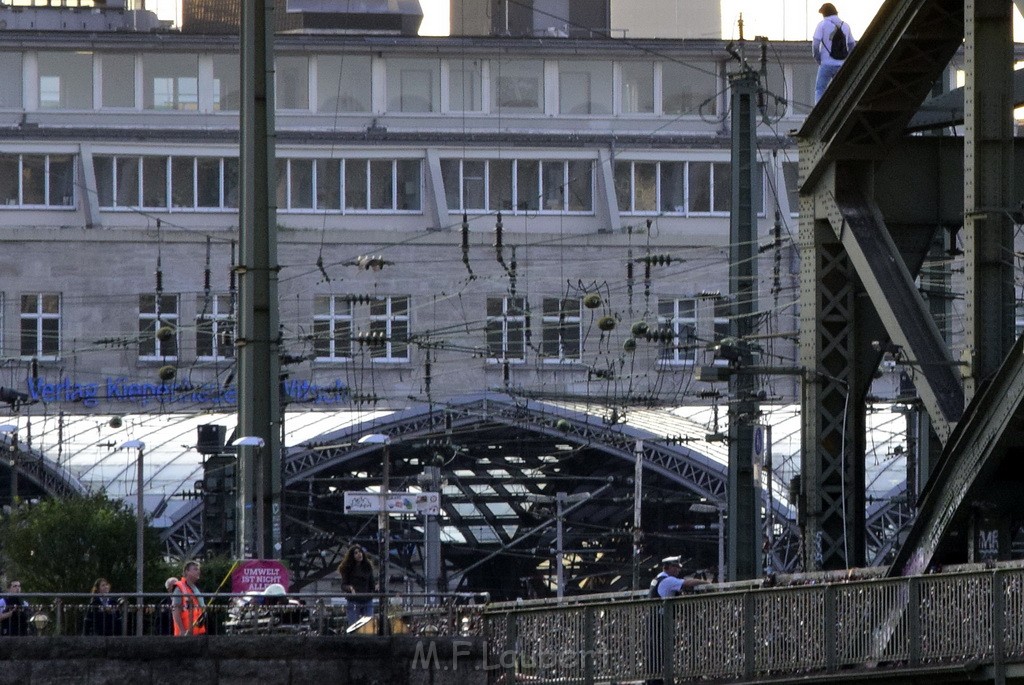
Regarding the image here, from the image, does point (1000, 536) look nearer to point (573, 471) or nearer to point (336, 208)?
point (573, 471)

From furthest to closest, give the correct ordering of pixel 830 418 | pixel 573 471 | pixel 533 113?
pixel 533 113 < pixel 573 471 < pixel 830 418

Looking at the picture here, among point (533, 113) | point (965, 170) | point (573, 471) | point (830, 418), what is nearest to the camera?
point (965, 170)

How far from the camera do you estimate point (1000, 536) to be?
17.7m

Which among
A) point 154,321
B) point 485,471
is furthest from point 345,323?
point 485,471

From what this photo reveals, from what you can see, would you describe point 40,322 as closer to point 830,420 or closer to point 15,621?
point 15,621

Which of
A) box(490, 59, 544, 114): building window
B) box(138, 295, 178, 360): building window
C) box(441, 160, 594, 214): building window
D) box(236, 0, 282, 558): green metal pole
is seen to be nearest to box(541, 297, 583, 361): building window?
box(441, 160, 594, 214): building window

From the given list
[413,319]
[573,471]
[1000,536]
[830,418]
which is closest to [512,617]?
[830,418]

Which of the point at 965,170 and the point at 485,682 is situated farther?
the point at 485,682

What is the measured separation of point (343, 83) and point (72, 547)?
36.4 metres

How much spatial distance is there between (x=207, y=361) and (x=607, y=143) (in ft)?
48.2

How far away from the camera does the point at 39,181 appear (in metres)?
73.1

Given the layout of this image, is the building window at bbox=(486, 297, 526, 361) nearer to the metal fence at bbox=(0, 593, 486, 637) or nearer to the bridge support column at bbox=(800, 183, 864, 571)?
the metal fence at bbox=(0, 593, 486, 637)

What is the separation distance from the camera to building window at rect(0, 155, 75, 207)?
7294 centimetres

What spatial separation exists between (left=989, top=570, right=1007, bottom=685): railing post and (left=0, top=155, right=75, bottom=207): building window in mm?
60444
